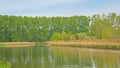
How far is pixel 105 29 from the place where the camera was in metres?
64.4

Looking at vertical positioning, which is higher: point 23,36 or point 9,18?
point 9,18

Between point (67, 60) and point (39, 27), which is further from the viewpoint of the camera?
point (39, 27)

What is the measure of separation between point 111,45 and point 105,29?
708 inches

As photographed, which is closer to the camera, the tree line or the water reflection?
the water reflection

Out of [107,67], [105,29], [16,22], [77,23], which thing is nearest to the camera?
[107,67]

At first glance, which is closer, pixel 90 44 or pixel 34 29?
pixel 90 44

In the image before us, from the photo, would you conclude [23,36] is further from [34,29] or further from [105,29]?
[105,29]

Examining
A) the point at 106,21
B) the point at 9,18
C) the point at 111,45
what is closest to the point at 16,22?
the point at 9,18

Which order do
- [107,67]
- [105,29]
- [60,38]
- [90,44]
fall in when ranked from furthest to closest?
1. [60,38]
2. [105,29]
3. [90,44]
4. [107,67]

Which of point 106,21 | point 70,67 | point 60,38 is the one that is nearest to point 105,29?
point 106,21

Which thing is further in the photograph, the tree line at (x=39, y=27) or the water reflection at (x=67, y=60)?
the tree line at (x=39, y=27)

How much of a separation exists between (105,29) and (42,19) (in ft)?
152

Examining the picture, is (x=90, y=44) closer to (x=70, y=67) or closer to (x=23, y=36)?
(x=70, y=67)

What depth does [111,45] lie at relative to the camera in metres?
46.7
